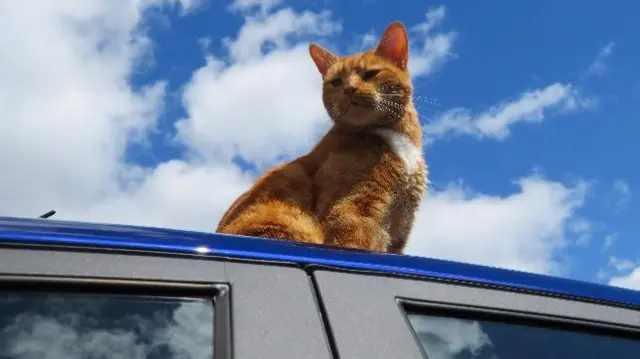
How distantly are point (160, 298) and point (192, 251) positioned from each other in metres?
0.11

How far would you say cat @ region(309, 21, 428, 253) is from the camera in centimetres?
379

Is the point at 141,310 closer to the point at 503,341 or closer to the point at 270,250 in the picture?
the point at 270,250

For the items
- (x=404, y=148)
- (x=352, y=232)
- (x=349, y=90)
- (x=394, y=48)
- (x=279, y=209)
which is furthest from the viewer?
(x=394, y=48)

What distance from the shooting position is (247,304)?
1178 millimetres

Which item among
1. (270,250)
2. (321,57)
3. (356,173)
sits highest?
(321,57)

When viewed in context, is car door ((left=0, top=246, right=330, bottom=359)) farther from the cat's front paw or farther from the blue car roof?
the cat's front paw

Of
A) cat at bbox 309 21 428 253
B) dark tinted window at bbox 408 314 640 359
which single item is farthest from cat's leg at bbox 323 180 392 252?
dark tinted window at bbox 408 314 640 359

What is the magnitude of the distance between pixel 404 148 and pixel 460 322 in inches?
116

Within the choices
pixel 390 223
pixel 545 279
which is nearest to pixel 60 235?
pixel 545 279

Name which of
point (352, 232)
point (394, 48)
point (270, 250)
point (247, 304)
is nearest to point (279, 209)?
point (352, 232)

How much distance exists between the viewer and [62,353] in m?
1.10

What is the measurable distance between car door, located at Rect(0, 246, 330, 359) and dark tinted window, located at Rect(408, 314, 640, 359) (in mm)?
228

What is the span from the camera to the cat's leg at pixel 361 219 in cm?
367

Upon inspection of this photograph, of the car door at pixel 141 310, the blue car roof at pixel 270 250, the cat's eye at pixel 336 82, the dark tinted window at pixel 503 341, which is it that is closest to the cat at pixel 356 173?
the cat's eye at pixel 336 82
